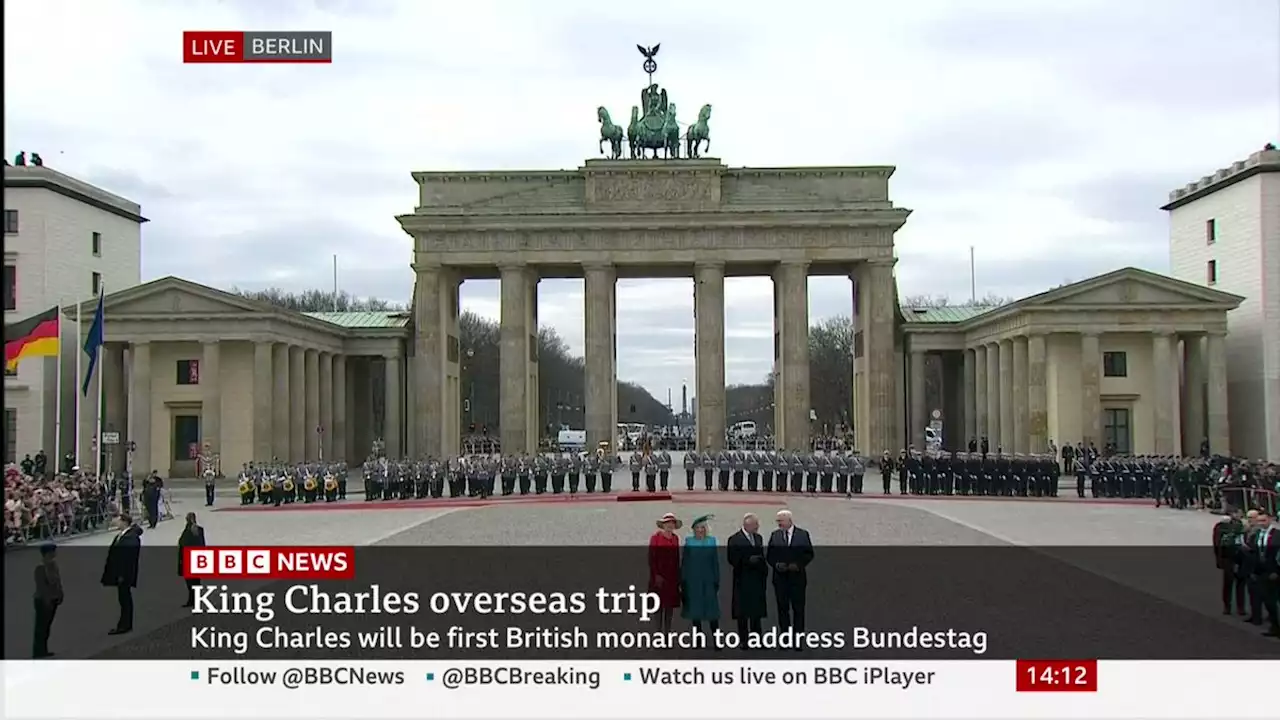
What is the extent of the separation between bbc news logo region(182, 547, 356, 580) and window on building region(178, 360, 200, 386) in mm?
41013

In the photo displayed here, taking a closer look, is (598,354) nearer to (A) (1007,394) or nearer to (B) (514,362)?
(B) (514,362)

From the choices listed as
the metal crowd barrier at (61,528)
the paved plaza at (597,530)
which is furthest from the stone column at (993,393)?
the metal crowd barrier at (61,528)

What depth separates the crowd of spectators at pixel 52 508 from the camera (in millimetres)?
24406

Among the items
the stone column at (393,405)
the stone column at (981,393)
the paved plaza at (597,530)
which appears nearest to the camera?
the paved plaza at (597,530)

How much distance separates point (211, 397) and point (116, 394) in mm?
4491

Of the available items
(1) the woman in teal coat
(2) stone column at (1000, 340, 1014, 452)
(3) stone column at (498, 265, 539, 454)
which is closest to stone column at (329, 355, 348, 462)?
(3) stone column at (498, 265, 539, 454)

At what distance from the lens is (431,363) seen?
190 feet

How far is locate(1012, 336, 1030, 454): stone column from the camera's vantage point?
5019 centimetres

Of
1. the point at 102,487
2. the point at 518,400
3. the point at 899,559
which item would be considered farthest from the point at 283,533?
the point at 518,400

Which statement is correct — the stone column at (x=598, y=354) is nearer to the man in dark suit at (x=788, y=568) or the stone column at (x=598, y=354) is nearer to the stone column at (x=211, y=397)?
the stone column at (x=211, y=397)

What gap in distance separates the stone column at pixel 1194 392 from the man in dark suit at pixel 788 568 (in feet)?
139

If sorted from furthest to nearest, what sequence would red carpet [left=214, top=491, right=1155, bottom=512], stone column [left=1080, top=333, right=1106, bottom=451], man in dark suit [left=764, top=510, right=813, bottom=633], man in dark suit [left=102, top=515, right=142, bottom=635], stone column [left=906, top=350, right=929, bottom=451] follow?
stone column [left=906, top=350, right=929, bottom=451], stone column [left=1080, top=333, right=1106, bottom=451], red carpet [left=214, top=491, right=1155, bottom=512], man in dark suit [left=102, top=515, right=142, bottom=635], man in dark suit [left=764, top=510, right=813, bottom=633]

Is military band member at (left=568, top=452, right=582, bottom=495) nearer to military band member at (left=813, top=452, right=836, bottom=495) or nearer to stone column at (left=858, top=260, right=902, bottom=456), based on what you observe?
military band member at (left=813, top=452, right=836, bottom=495)

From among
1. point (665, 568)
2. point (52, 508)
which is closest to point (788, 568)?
point (665, 568)
